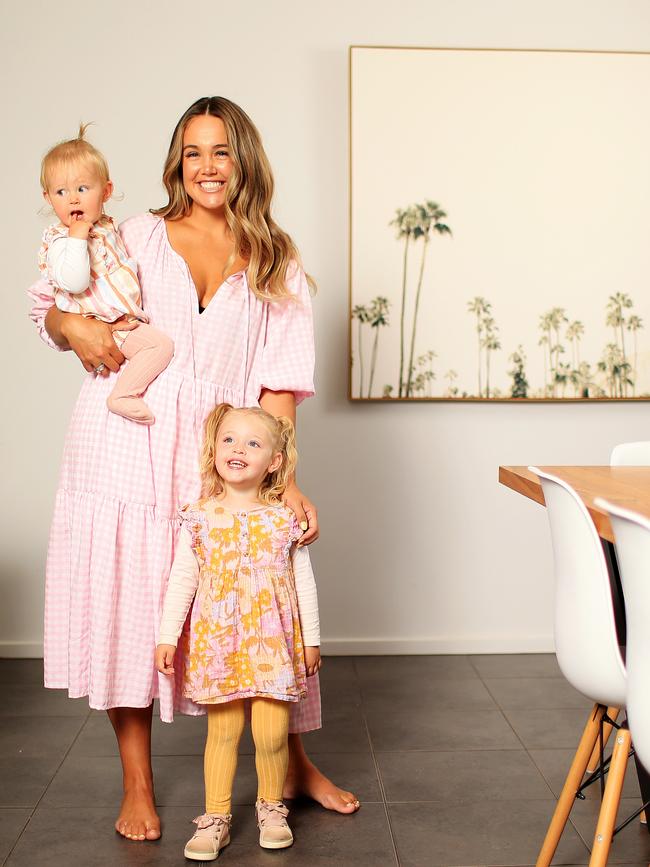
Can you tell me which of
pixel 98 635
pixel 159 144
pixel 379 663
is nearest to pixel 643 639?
pixel 98 635

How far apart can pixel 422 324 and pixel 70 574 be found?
1.71 meters

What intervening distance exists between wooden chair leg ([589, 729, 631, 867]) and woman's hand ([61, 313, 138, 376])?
122cm

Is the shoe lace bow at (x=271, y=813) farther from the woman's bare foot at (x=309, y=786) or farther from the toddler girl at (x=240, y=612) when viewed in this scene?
the woman's bare foot at (x=309, y=786)

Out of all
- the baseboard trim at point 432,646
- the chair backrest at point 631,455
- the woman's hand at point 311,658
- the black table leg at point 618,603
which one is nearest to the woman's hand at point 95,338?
the woman's hand at point 311,658

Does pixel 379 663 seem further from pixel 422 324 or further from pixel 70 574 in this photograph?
pixel 70 574

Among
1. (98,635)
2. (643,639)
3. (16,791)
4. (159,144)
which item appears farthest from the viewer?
(159,144)

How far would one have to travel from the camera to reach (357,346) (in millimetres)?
3354

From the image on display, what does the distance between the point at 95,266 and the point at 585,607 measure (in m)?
1.19

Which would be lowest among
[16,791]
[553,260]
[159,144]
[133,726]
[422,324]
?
[16,791]

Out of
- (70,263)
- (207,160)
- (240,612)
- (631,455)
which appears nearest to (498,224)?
(631,455)

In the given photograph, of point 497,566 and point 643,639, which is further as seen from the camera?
point 497,566

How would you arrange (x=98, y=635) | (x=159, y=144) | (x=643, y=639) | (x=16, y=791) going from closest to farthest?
(x=643, y=639), (x=98, y=635), (x=16, y=791), (x=159, y=144)

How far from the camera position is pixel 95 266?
1992 millimetres

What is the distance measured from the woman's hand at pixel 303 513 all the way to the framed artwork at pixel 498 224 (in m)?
1.39
